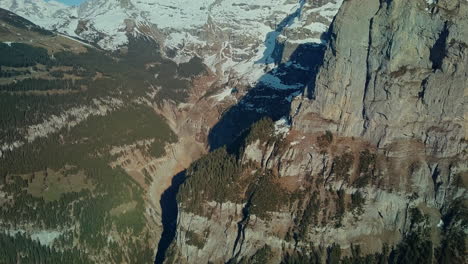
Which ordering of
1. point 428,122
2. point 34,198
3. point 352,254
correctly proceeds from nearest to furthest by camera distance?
point 352,254, point 428,122, point 34,198

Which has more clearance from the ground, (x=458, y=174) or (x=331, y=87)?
(x=331, y=87)

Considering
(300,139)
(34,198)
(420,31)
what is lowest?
(34,198)

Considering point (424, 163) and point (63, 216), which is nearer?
point (424, 163)

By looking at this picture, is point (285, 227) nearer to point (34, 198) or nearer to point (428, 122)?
point (428, 122)

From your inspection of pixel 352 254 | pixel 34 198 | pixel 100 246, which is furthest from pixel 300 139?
pixel 34 198

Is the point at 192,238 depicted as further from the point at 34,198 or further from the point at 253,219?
the point at 34,198

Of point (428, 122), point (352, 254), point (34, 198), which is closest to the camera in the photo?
point (352, 254)
